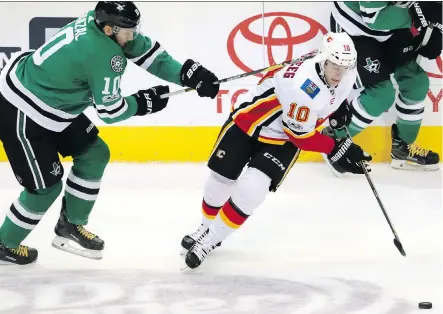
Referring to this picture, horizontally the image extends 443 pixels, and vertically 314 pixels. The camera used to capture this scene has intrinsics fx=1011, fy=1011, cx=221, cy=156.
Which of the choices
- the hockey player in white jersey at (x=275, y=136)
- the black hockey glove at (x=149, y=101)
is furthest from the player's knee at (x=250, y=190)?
the black hockey glove at (x=149, y=101)

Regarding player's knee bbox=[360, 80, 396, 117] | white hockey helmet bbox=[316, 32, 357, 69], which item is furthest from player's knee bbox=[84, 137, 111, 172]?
player's knee bbox=[360, 80, 396, 117]

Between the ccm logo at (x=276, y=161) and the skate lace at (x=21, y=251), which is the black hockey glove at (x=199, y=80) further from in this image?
the skate lace at (x=21, y=251)

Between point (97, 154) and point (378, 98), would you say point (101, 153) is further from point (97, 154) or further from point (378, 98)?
point (378, 98)

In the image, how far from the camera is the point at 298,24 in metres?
5.59

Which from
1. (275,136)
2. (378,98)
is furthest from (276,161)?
(378,98)

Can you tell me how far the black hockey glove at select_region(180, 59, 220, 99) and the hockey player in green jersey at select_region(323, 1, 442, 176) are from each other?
1.67 m

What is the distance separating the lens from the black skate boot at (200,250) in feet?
12.2

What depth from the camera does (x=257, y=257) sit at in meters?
3.93

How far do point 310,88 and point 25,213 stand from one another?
114 centimetres

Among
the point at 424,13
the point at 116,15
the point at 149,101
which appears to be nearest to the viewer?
the point at 116,15

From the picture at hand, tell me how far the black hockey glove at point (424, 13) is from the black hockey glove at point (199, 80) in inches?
76.4

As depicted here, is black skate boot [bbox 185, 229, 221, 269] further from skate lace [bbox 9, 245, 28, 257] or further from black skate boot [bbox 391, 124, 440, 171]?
black skate boot [bbox 391, 124, 440, 171]

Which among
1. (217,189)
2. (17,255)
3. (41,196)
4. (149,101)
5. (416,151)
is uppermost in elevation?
(149,101)

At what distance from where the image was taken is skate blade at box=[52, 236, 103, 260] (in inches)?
151
